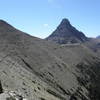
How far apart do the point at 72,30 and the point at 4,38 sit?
117 meters

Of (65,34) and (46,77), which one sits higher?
(65,34)

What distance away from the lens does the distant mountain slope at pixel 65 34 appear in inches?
5807

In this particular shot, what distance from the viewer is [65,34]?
160000 mm

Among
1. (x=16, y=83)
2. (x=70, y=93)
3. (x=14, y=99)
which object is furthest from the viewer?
(x=70, y=93)

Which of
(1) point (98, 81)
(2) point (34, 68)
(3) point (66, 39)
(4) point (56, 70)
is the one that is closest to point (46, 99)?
(2) point (34, 68)

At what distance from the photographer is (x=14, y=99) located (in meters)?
16.0

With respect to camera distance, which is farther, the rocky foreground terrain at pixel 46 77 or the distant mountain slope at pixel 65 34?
the distant mountain slope at pixel 65 34

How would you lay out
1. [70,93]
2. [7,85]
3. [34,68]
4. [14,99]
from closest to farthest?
[14,99], [7,85], [70,93], [34,68]

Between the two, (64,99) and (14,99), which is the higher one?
(14,99)

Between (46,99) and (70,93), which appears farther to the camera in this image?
(70,93)

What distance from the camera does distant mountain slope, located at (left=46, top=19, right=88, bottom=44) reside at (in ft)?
484

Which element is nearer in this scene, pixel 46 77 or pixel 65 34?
pixel 46 77

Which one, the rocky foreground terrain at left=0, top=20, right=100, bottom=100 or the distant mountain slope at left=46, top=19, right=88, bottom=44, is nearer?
the rocky foreground terrain at left=0, top=20, right=100, bottom=100

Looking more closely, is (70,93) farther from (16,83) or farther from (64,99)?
(16,83)
